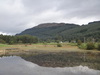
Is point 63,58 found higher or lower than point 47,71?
higher

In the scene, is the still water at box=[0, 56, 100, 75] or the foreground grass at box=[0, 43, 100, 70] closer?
the still water at box=[0, 56, 100, 75]

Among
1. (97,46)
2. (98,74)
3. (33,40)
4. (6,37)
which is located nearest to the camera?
(98,74)

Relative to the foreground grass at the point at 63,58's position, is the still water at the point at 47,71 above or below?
below

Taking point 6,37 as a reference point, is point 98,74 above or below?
below

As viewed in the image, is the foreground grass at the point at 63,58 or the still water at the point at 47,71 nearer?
the still water at the point at 47,71

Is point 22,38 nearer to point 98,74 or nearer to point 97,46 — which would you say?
point 97,46

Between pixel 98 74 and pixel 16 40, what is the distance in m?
141

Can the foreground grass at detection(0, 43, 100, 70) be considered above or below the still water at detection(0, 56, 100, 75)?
above

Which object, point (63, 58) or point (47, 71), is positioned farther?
point (63, 58)

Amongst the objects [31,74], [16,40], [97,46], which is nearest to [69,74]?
[31,74]

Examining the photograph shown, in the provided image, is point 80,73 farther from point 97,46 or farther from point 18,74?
point 97,46

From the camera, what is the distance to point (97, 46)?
69.2 meters

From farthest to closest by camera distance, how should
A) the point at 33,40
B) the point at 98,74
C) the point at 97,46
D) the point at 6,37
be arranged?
the point at 33,40 → the point at 6,37 → the point at 97,46 → the point at 98,74

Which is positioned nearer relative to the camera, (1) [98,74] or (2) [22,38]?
(1) [98,74]
